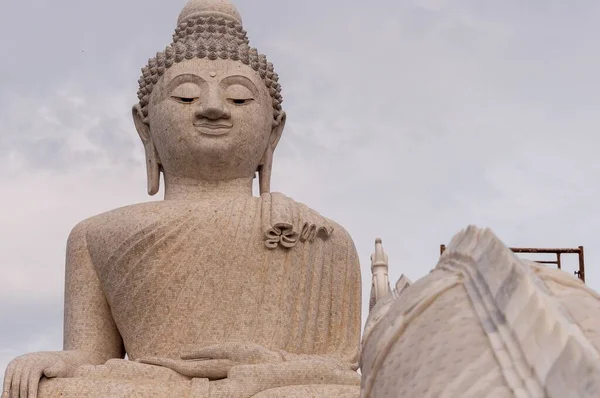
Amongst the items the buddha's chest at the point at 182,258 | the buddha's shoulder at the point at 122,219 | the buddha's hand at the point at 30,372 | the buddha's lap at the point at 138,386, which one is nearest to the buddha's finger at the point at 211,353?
the buddha's lap at the point at 138,386

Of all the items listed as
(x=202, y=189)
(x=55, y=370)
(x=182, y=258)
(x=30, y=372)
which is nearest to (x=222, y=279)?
(x=182, y=258)

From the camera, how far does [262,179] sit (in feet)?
24.9

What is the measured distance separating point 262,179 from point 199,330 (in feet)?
4.87

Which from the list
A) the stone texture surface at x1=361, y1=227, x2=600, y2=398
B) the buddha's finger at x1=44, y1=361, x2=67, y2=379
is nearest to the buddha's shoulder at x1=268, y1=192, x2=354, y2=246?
the buddha's finger at x1=44, y1=361, x2=67, y2=379

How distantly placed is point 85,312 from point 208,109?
4.89ft

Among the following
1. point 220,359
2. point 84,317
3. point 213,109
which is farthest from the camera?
point 213,109

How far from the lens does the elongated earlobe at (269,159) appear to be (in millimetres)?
7580

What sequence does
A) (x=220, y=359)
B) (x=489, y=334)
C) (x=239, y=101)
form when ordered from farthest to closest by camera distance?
(x=239, y=101) < (x=220, y=359) < (x=489, y=334)

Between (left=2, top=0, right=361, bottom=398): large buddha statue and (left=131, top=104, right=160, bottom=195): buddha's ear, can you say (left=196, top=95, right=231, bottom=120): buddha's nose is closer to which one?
(left=2, top=0, right=361, bottom=398): large buddha statue

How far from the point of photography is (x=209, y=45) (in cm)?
738

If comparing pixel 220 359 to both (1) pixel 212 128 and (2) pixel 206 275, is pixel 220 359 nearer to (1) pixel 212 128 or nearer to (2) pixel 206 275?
(2) pixel 206 275

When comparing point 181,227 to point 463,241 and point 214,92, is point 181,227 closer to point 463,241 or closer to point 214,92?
point 214,92

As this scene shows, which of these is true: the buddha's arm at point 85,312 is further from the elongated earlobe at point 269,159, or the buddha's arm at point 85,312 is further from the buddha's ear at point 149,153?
the elongated earlobe at point 269,159

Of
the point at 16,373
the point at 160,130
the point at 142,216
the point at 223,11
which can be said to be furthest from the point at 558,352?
the point at 223,11
